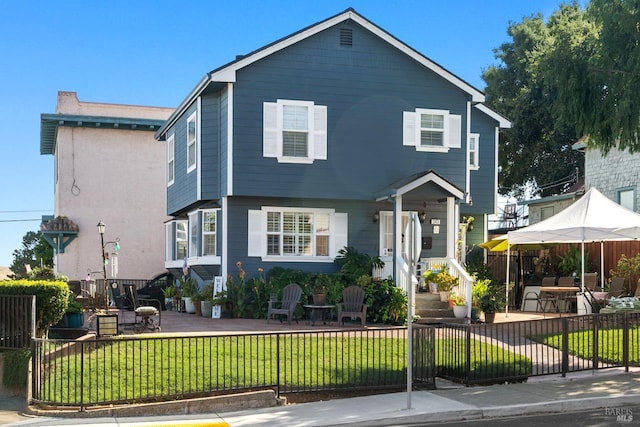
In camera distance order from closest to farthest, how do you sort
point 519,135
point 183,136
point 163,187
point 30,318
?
1. point 30,318
2. point 183,136
3. point 163,187
4. point 519,135

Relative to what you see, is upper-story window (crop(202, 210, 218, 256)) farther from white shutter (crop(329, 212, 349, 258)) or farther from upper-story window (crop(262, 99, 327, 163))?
white shutter (crop(329, 212, 349, 258))

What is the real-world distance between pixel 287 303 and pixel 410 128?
652cm

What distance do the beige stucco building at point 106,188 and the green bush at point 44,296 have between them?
20.8 metres

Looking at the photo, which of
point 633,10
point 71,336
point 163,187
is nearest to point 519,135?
point 163,187

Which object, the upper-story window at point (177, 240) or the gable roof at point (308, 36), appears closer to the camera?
the gable roof at point (308, 36)

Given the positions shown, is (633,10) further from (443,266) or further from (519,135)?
(519,135)

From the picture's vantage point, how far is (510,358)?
13438mm

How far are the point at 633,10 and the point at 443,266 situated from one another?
9.31 metres

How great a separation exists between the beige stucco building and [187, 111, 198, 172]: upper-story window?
492 inches

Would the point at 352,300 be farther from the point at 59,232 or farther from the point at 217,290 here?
the point at 59,232

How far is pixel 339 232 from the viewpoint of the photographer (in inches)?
858

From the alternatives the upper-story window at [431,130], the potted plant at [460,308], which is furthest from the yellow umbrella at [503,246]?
the potted plant at [460,308]

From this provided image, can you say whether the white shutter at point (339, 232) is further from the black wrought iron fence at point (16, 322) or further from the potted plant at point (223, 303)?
the black wrought iron fence at point (16, 322)

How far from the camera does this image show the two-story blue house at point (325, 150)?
68.3 feet
